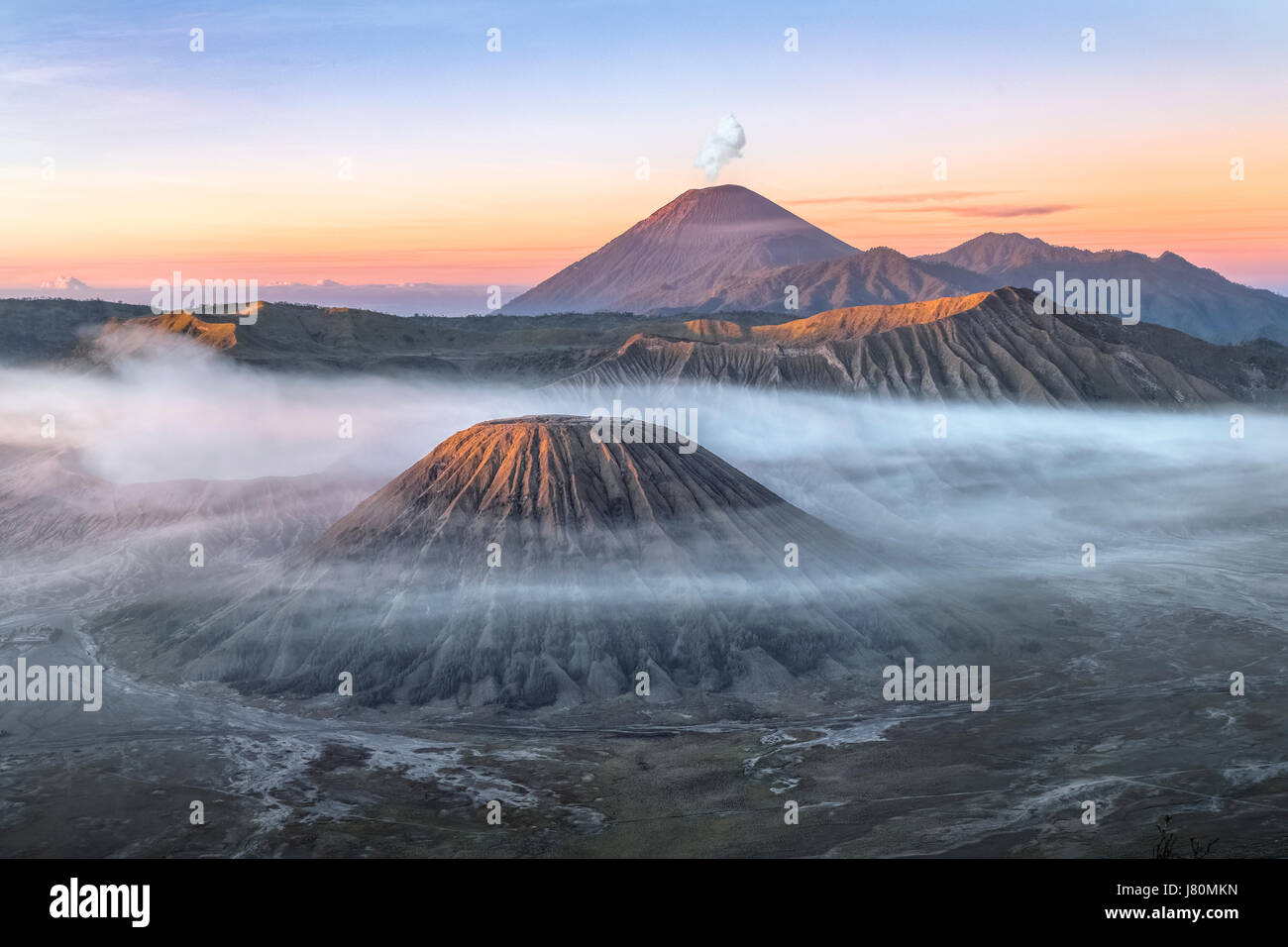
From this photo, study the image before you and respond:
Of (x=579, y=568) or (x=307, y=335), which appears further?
(x=307, y=335)

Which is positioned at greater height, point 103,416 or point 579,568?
point 103,416

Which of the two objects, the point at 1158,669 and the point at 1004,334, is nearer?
the point at 1158,669

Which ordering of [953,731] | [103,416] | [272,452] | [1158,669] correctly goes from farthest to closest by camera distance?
[103,416] < [272,452] < [1158,669] < [953,731]
